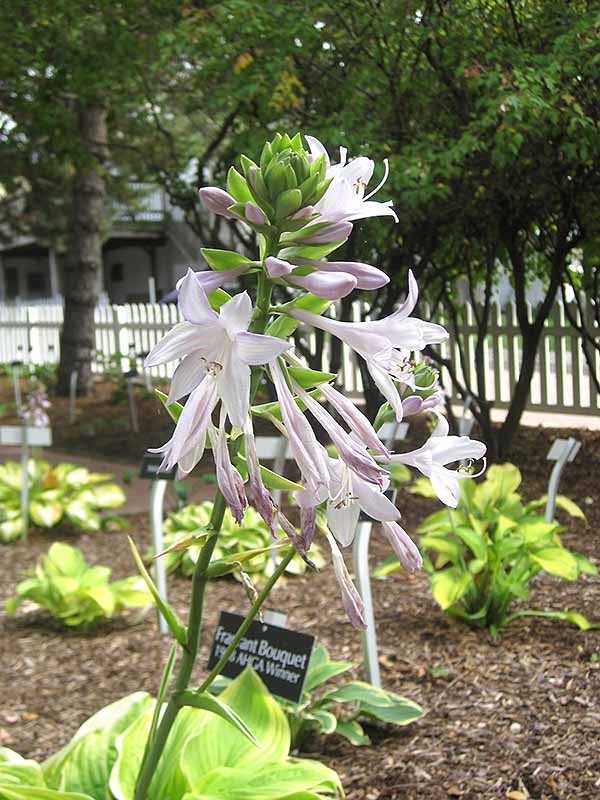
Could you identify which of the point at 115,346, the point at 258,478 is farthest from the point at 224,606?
the point at 115,346

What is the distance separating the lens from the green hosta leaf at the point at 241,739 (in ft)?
7.72

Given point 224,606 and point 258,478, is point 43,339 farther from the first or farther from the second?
point 258,478

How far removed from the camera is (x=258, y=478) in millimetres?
1291

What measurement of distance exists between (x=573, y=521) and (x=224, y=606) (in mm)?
2001

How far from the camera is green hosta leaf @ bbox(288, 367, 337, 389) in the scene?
136 centimetres

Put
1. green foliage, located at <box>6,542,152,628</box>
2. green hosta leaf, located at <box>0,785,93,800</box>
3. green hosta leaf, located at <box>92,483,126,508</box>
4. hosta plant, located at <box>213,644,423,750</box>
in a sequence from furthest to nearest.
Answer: green hosta leaf, located at <box>92,483,126,508</box>, green foliage, located at <box>6,542,152,628</box>, hosta plant, located at <box>213,644,423,750</box>, green hosta leaf, located at <box>0,785,93,800</box>

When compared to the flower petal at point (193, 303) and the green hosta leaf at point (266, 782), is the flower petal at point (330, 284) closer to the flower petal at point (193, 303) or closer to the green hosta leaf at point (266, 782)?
the flower petal at point (193, 303)

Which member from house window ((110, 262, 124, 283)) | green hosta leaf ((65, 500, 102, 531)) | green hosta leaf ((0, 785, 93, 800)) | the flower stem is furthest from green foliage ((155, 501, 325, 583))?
house window ((110, 262, 124, 283))

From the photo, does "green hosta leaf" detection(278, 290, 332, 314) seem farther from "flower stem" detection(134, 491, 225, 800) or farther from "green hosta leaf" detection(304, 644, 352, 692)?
"green hosta leaf" detection(304, 644, 352, 692)

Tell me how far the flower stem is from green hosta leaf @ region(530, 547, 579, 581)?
232cm

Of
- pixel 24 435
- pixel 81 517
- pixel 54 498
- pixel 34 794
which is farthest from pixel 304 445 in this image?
pixel 54 498

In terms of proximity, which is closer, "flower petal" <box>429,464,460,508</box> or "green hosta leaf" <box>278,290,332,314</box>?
→ "green hosta leaf" <box>278,290,332,314</box>

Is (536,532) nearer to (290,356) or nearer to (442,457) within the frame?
(442,457)

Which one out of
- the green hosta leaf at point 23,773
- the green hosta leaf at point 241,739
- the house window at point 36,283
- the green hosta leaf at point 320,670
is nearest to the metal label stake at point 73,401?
the green hosta leaf at point 320,670
